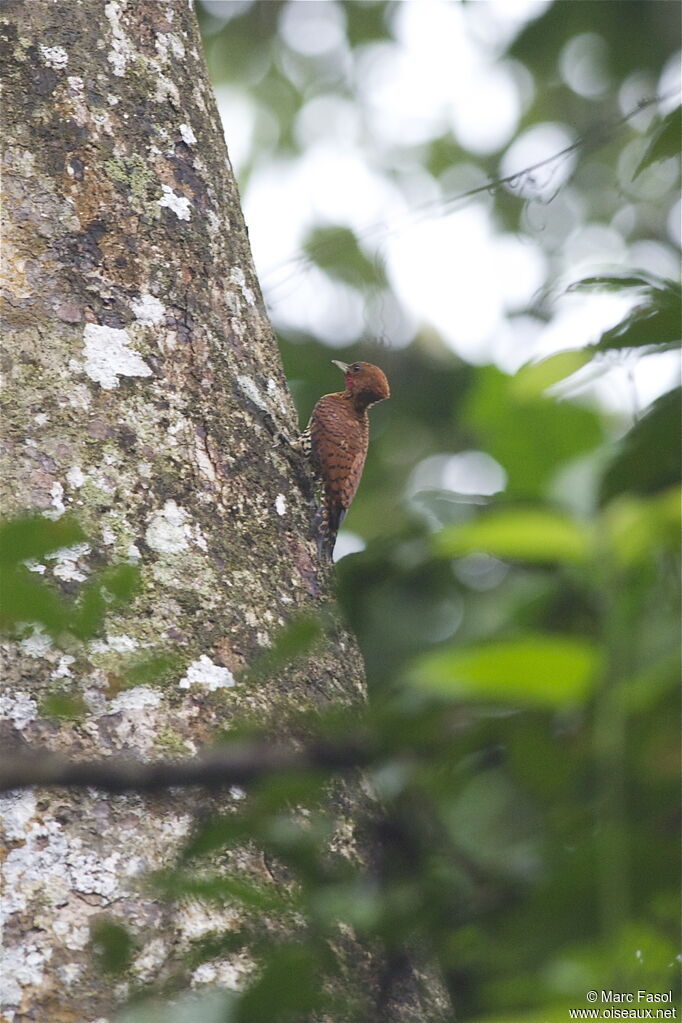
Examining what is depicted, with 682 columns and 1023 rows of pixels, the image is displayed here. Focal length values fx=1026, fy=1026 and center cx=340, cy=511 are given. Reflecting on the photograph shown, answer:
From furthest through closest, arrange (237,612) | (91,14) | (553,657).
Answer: (91,14)
(237,612)
(553,657)

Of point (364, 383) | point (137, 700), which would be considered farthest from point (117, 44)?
point (364, 383)

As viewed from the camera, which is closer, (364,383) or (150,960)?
(150,960)

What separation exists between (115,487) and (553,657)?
4.53 feet

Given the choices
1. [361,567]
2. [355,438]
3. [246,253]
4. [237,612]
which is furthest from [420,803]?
[355,438]

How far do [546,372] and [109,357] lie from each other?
1.16 metres

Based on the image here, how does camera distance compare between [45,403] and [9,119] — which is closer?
[45,403]

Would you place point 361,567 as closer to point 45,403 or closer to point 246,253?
point 45,403

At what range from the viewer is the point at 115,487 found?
185 centimetres

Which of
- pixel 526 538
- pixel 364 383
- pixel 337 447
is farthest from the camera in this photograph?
pixel 364 383

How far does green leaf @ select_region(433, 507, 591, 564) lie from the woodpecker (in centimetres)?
148

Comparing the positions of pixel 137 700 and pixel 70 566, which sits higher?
pixel 70 566

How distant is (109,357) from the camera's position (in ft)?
6.50

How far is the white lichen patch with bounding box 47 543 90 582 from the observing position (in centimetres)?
171

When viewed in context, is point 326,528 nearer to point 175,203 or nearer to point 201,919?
point 175,203
